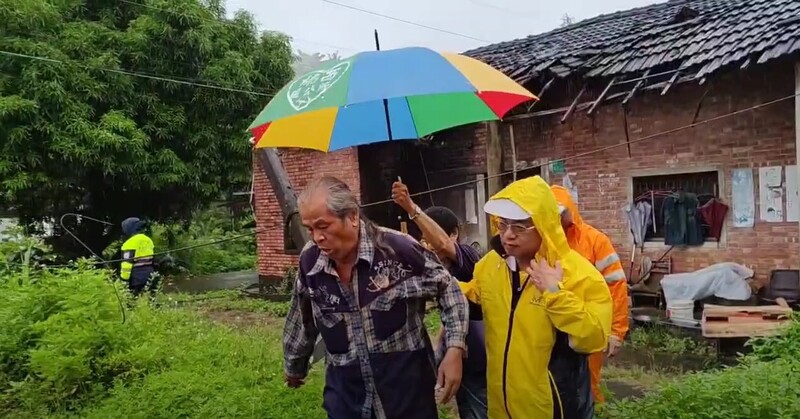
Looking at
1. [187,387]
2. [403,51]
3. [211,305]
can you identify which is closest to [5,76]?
[211,305]

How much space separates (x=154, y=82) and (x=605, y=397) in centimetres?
1193

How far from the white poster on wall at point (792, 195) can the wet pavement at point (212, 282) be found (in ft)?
35.0

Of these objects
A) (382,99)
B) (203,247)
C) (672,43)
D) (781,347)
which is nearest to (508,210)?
(382,99)

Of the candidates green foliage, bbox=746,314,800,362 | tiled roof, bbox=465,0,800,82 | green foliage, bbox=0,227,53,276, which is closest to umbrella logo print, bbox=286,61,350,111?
green foliage, bbox=746,314,800,362

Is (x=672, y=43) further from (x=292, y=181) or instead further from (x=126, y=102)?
(x=126, y=102)

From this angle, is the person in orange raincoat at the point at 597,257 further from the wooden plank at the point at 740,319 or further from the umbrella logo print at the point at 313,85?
the wooden plank at the point at 740,319

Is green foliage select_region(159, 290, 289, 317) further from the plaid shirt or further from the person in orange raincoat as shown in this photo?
the plaid shirt

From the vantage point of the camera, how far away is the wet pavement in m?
15.0

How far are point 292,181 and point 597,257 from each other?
349 inches

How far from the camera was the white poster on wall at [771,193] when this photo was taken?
7.26 metres

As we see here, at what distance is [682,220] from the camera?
26.3ft

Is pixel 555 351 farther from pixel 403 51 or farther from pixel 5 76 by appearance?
pixel 5 76

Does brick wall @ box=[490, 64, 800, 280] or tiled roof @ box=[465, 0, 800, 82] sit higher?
tiled roof @ box=[465, 0, 800, 82]

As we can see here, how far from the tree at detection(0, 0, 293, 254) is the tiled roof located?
6206mm
